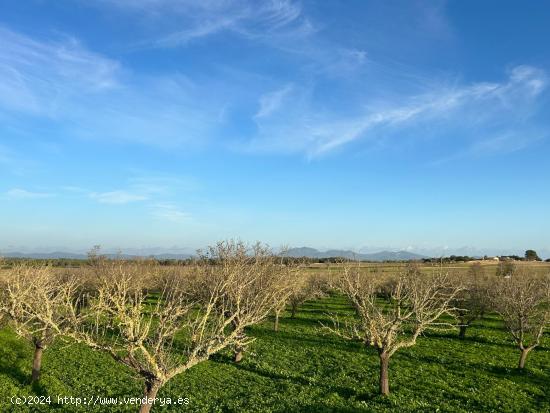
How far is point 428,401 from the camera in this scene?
22422 mm

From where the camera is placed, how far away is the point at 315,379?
26422 millimetres

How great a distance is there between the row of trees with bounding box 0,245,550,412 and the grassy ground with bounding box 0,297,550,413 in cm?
154

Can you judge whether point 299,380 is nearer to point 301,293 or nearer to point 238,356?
point 238,356

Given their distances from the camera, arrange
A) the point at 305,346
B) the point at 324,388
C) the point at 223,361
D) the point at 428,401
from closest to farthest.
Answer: the point at 428,401 → the point at 324,388 → the point at 223,361 → the point at 305,346

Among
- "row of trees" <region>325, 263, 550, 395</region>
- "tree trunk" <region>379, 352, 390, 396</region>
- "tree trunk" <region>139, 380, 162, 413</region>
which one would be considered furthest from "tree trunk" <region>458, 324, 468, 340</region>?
"tree trunk" <region>139, 380, 162, 413</region>

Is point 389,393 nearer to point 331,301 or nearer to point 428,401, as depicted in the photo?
point 428,401

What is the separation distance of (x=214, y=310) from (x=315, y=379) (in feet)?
40.7

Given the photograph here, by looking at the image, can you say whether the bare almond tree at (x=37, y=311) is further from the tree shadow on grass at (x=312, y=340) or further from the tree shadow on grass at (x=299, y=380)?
the tree shadow on grass at (x=312, y=340)

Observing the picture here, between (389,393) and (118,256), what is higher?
(118,256)

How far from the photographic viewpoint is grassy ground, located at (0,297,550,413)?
21625 millimetres

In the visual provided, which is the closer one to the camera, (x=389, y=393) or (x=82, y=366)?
(x=389, y=393)

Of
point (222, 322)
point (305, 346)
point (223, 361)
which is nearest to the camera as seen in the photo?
point (222, 322)

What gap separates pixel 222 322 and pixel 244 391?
1003 cm

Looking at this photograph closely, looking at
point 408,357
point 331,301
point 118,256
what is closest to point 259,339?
point 408,357
